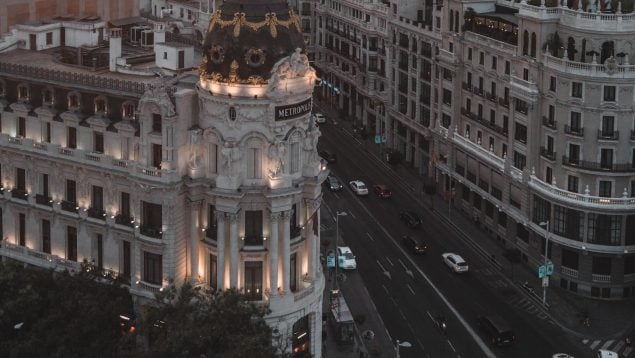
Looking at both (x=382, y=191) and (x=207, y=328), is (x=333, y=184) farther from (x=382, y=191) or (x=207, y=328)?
(x=207, y=328)

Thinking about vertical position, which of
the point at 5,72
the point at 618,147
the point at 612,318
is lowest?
the point at 612,318

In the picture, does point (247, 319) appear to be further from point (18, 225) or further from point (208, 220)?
point (18, 225)

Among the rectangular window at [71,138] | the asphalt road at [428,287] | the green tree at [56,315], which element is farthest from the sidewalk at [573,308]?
the rectangular window at [71,138]

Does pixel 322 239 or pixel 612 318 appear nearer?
pixel 612 318

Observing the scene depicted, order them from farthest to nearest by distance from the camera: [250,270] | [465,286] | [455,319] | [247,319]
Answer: [465,286] < [455,319] < [250,270] < [247,319]

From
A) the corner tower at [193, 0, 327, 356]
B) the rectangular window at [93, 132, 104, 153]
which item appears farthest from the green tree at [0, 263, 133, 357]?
the rectangular window at [93, 132, 104, 153]

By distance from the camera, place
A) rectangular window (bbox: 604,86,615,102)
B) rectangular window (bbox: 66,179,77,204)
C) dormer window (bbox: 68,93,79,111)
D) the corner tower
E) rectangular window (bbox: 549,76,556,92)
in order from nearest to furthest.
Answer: the corner tower, dormer window (bbox: 68,93,79,111), rectangular window (bbox: 66,179,77,204), rectangular window (bbox: 604,86,615,102), rectangular window (bbox: 549,76,556,92)

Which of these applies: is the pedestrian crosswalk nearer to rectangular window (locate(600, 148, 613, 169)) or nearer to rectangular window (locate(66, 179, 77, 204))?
rectangular window (locate(600, 148, 613, 169))

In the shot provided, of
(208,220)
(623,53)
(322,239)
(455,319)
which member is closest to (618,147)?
(623,53)
